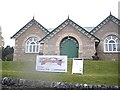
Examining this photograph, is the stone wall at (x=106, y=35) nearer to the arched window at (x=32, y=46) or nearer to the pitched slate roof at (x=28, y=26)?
the pitched slate roof at (x=28, y=26)

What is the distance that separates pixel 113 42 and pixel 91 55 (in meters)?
4.06

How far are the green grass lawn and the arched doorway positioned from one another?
6971mm

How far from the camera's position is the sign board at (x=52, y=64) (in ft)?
75.5

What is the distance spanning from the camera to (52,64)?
23.4 m

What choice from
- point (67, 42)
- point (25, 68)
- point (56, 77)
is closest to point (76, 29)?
point (67, 42)

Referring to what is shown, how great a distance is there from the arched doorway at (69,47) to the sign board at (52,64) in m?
9.83

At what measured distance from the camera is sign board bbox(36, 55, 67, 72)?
23.0m

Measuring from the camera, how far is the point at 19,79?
1859cm

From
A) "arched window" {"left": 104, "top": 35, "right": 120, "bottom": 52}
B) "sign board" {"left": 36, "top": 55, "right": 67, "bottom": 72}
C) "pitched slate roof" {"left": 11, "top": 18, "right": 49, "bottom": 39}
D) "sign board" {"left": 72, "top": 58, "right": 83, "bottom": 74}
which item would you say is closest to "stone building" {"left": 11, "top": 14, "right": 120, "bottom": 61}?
"arched window" {"left": 104, "top": 35, "right": 120, "bottom": 52}

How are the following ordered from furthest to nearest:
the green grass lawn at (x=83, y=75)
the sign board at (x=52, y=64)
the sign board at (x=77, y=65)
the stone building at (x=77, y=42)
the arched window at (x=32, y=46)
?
the arched window at (x=32, y=46)
the stone building at (x=77, y=42)
the sign board at (x=52, y=64)
the sign board at (x=77, y=65)
the green grass lawn at (x=83, y=75)

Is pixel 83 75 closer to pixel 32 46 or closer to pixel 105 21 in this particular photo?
pixel 105 21

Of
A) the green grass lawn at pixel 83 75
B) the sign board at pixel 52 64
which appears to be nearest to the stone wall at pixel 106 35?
Result: the green grass lawn at pixel 83 75

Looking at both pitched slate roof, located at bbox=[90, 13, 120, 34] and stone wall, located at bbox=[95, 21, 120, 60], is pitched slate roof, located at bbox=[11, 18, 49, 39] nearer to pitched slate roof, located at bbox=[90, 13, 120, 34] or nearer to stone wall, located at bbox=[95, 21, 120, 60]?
pitched slate roof, located at bbox=[90, 13, 120, 34]

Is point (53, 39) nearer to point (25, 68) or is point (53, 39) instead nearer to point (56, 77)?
point (25, 68)
